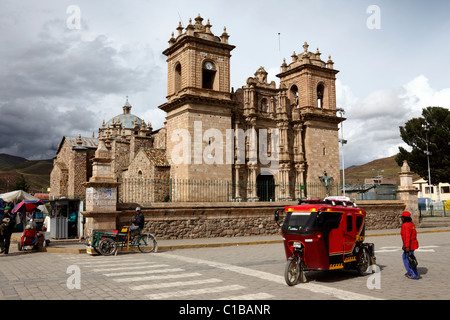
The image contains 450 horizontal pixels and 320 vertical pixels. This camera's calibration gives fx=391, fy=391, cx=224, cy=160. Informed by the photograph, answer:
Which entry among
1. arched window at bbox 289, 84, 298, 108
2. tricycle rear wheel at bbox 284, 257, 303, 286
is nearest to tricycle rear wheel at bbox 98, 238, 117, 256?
tricycle rear wheel at bbox 284, 257, 303, 286

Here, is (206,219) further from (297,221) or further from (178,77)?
(178,77)

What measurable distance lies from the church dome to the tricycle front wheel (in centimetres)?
5666

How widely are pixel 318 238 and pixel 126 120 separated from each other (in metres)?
66.9

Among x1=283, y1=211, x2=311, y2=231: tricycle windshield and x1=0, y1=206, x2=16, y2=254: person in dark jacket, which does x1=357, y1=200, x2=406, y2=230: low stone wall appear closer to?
x1=283, y1=211, x2=311, y2=231: tricycle windshield

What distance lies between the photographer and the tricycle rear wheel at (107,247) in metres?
13.6

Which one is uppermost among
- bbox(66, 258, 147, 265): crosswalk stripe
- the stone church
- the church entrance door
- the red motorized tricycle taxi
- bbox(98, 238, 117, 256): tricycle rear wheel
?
the stone church

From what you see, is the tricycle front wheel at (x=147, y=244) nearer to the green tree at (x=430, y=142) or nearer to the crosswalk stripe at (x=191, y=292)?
the crosswalk stripe at (x=191, y=292)

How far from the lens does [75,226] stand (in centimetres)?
1989

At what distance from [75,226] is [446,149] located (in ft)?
150

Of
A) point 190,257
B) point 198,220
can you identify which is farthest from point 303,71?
point 190,257

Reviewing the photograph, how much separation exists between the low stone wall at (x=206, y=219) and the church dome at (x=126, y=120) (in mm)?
52453

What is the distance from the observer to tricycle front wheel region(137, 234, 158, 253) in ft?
47.7

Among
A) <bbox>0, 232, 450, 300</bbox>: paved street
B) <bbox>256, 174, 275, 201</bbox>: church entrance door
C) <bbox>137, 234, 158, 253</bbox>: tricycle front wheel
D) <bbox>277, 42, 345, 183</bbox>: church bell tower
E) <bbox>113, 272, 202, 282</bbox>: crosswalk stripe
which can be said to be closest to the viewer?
<bbox>0, 232, 450, 300</bbox>: paved street

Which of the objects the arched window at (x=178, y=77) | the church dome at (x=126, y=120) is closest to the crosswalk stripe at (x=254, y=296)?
the arched window at (x=178, y=77)
